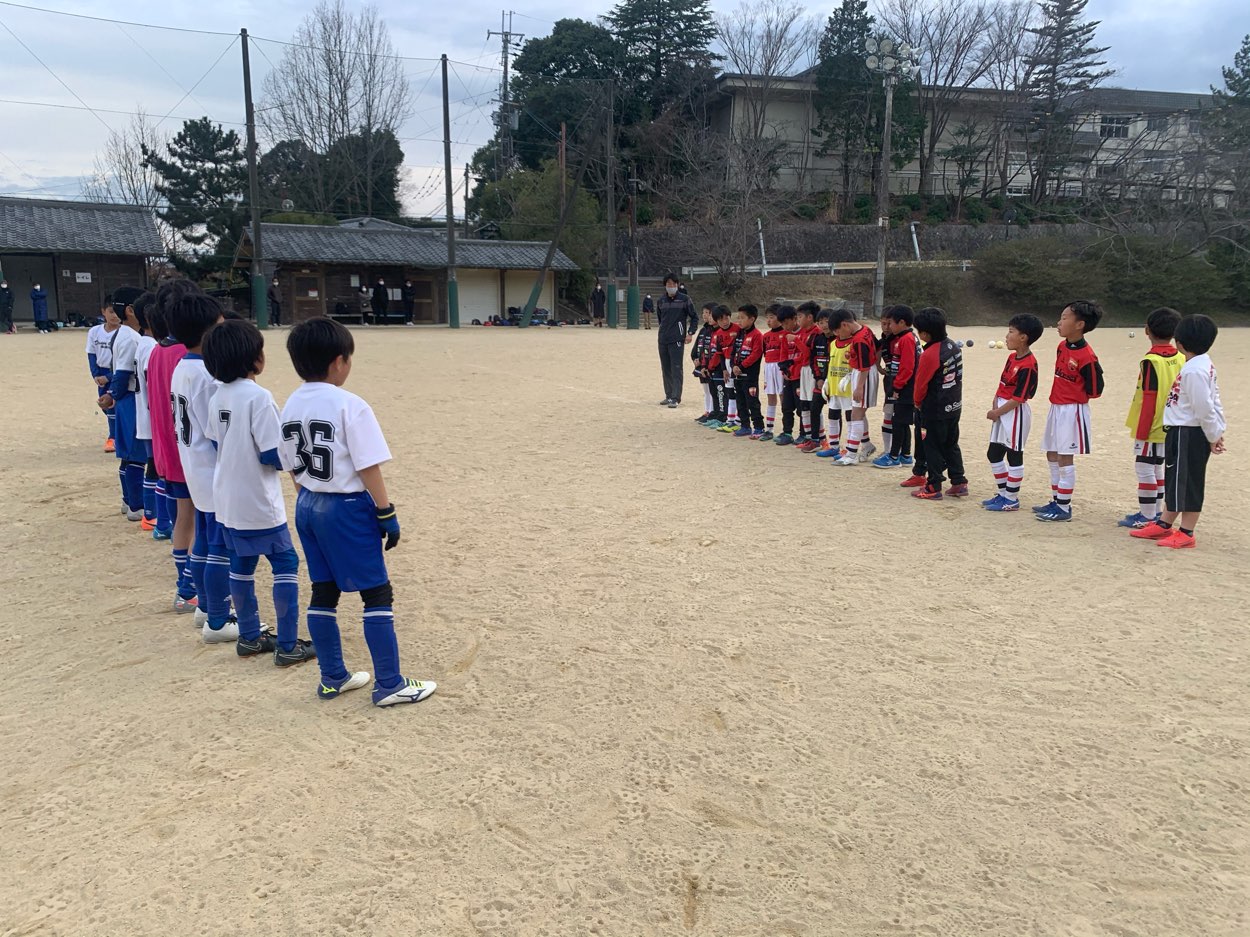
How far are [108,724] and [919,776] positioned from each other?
3294mm

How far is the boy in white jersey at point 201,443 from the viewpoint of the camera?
172 inches

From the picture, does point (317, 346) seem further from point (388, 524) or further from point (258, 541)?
point (258, 541)

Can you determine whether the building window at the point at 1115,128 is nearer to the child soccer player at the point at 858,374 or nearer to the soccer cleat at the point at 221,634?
the child soccer player at the point at 858,374

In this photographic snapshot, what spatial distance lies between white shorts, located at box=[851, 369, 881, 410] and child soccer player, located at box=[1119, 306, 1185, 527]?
2717mm

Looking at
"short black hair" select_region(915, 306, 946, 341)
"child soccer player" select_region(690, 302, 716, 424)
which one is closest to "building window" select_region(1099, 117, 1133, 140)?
"child soccer player" select_region(690, 302, 716, 424)

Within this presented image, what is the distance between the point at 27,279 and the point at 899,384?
30068mm

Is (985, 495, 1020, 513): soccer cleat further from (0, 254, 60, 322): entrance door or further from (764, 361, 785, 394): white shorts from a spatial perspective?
(0, 254, 60, 322): entrance door

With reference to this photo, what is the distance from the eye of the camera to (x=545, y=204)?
125 ft

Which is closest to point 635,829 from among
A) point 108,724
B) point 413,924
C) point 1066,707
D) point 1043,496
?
point 413,924

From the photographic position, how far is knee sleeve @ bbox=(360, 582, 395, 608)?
3.63 m

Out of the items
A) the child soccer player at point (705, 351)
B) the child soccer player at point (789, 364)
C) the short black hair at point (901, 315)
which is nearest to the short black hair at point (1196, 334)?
the short black hair at point (901, 315)

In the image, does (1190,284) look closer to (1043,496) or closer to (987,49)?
(987,49)

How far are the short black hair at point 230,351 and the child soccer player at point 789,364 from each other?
6609mm

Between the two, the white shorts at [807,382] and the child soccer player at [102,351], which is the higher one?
the child soccer player at [102,351]
